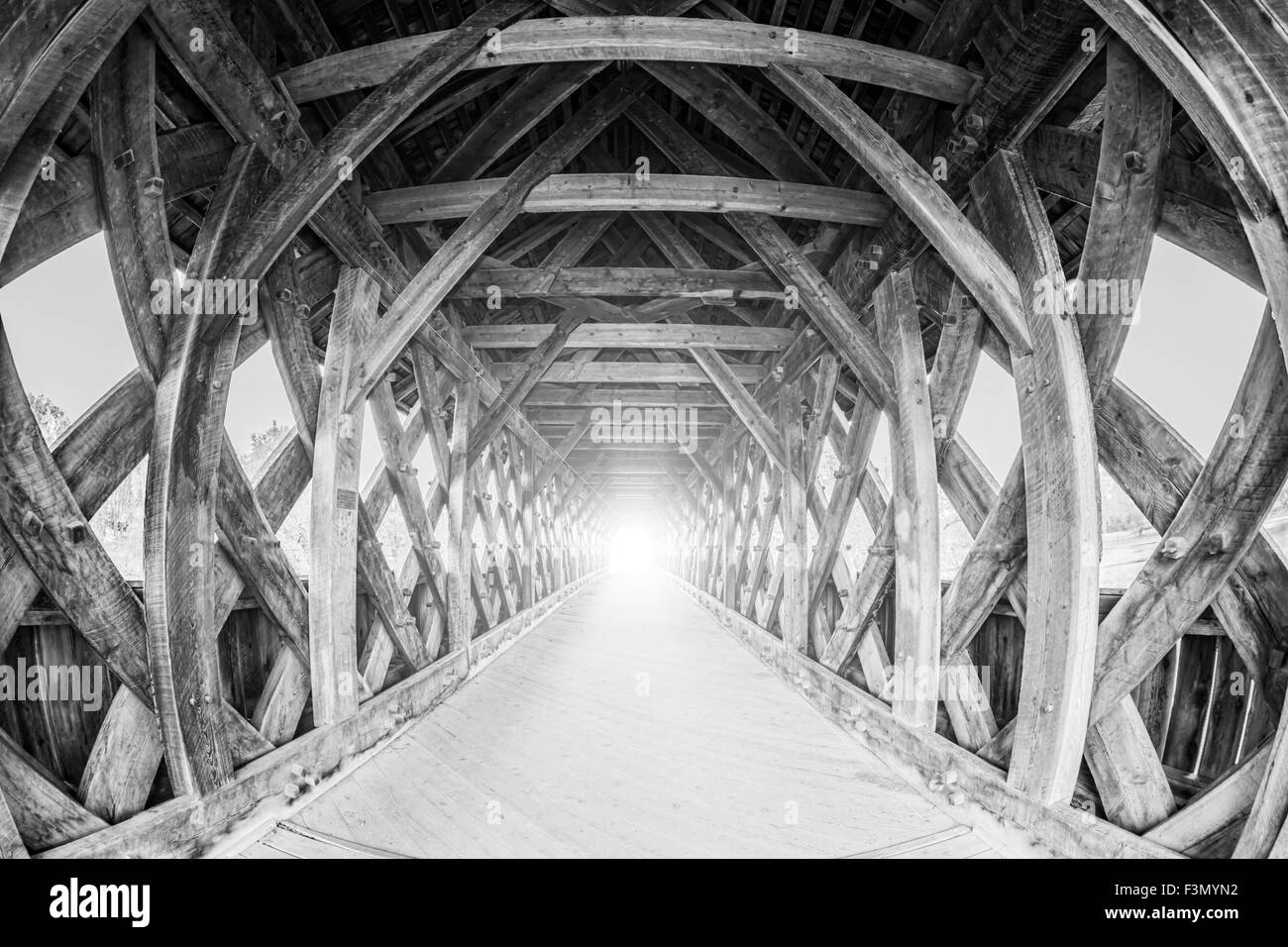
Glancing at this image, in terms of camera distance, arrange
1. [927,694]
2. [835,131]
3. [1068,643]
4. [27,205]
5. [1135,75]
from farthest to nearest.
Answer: [927,694] → [835,131] → [1068,643] → [1135,75] → [27,205]

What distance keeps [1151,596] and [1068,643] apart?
0.32 metres

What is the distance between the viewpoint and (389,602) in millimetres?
4051

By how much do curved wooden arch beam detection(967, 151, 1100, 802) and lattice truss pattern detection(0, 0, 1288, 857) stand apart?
15 mm

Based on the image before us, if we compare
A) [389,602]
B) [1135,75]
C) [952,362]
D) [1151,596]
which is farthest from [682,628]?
[1135,75]

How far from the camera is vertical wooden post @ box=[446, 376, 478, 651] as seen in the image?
527 cm

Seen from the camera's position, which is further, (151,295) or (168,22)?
(151,295)

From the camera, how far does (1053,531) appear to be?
241cm

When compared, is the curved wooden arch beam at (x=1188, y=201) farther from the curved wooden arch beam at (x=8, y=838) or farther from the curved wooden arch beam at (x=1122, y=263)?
the curved wooden arch beam at (x=8, y=838)

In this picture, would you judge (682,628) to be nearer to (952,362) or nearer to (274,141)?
(952,362)

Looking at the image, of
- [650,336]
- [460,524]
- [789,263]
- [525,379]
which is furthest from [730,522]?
[789,263]

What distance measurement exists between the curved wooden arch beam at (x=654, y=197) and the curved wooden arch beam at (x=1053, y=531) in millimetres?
1223

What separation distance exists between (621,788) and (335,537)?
200cm

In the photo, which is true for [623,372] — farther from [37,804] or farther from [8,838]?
[8,838]

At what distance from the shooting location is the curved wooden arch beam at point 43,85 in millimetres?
1736
